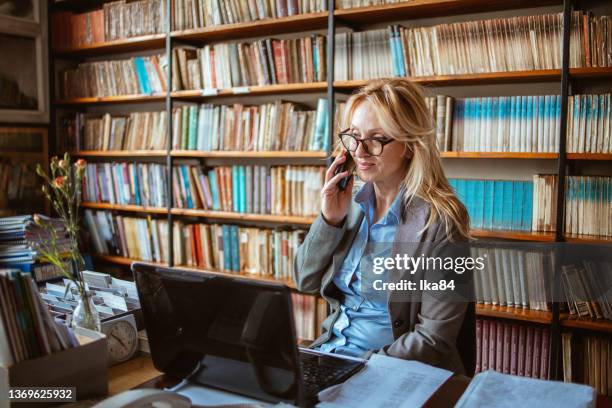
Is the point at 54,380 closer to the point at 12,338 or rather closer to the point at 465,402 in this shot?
the point at 12,338

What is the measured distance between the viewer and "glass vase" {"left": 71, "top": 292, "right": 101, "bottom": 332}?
122 centimetres

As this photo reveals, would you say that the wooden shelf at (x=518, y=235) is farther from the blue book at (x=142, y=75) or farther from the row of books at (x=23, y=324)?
the blue book at (x=142, y=75)

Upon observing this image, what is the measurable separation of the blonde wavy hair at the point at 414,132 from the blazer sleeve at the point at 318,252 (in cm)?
24

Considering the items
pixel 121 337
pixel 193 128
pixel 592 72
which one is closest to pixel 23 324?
pixel 121 337

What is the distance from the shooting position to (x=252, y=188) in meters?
3.05

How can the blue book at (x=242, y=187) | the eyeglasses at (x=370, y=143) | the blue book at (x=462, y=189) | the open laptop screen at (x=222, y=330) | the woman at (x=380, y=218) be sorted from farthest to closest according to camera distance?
the blue book at (x=242, y=187), the blue book at (x=462, y=189), the eyeglasses at (x=370, y=143), the woman at (x=380, y=218), the open laptop screen at (x=222, y=330)

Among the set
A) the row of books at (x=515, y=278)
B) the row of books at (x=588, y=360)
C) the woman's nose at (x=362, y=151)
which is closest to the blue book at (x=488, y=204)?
the row of books at (x=515, y=278)

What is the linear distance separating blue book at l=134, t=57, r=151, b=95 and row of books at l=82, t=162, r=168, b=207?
18.1 inches

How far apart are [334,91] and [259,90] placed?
1.37ft

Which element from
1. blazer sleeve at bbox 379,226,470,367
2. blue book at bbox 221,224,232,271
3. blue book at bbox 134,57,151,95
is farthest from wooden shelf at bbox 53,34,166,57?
blazer sleeve at bbox 379,226,470,367

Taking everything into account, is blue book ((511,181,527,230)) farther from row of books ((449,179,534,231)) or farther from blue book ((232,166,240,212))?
blue book ((232,166,240,212))

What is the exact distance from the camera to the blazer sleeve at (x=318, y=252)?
1.68m

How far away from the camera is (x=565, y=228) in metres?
2.32

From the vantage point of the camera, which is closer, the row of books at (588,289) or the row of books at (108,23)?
the row of books at (588,289)
